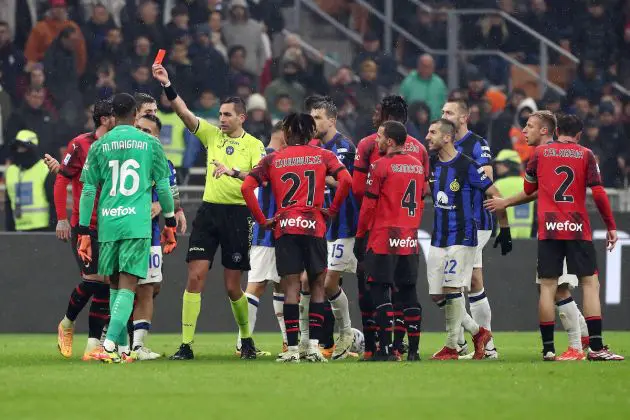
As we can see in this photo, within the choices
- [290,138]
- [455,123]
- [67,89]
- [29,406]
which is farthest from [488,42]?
[29,406]

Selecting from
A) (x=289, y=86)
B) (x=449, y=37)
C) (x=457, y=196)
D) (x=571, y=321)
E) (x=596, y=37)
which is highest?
(x=596, y=37)

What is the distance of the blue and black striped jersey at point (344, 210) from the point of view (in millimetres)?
13461

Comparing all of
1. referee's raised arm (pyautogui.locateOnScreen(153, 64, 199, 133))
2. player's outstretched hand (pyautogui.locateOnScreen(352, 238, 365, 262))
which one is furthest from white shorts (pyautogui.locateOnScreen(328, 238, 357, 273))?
referee's raised arm (pyautogui.locateOnScreen(153, 64, 199, 133))

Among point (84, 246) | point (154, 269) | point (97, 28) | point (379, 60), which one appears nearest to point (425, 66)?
point (379, 60)

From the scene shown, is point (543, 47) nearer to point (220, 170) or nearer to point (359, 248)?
point (359, 248)

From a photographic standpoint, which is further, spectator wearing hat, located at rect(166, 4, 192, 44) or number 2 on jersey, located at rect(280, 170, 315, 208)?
spectator wearing hat, located at rect(166, 4, 192, 44)

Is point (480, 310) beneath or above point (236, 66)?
beneath

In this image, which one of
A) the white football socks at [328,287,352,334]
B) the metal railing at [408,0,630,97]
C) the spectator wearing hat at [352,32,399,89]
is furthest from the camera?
the metal railing at [408,0,630,97]

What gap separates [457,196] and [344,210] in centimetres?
116

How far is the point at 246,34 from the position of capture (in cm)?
2275

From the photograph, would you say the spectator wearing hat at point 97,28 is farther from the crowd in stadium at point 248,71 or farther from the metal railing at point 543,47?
the metal railing at point 543,47

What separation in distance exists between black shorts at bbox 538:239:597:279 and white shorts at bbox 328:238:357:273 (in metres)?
1.80

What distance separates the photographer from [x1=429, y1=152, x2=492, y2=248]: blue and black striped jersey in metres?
12.8

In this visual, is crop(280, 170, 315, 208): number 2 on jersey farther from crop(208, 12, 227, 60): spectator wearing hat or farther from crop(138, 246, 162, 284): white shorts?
crop(208, 12, 227, 60): spectator wearing hat
